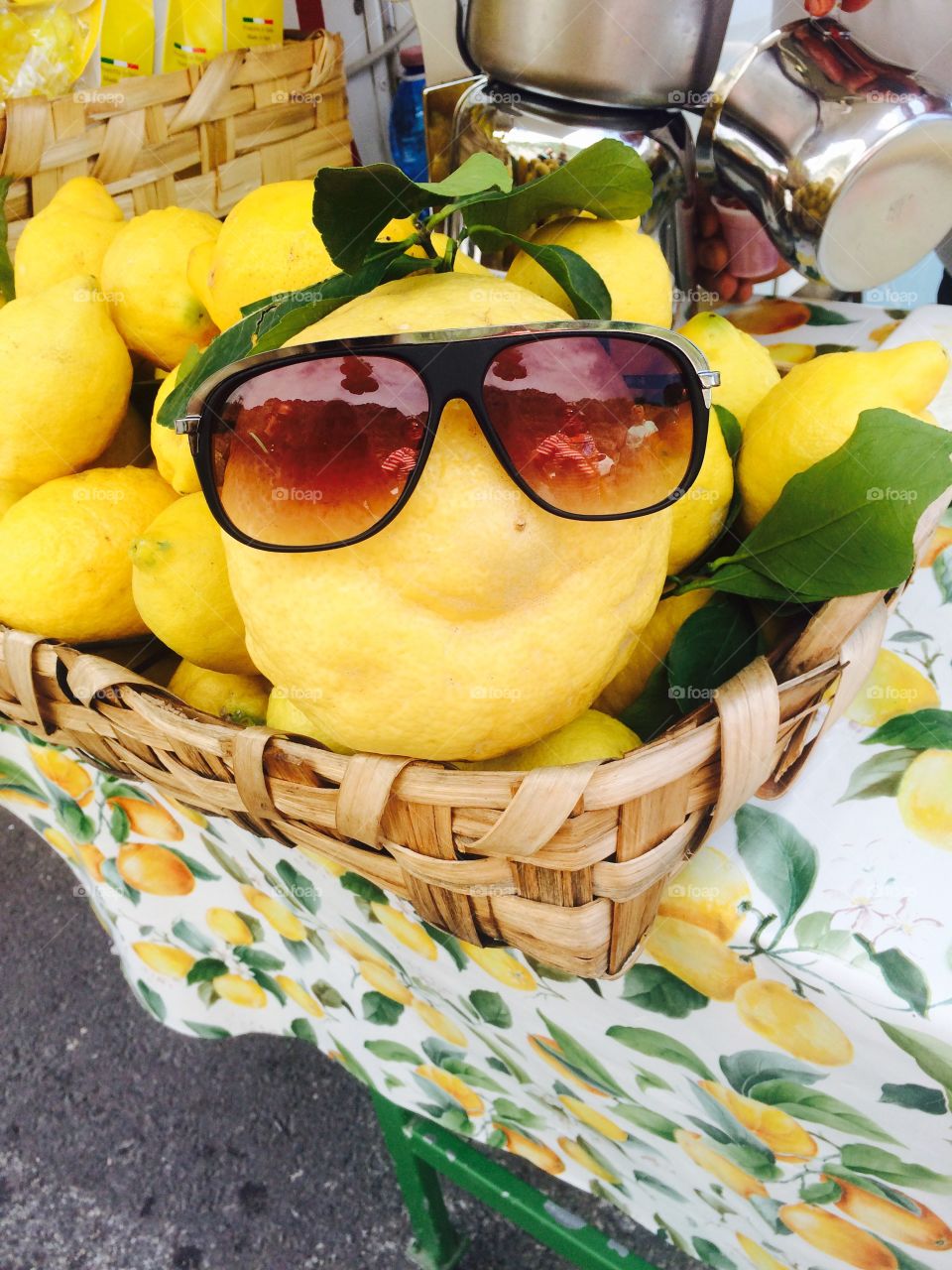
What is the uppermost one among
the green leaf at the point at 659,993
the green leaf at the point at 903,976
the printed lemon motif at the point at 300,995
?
the green leaf at the point at 903,976

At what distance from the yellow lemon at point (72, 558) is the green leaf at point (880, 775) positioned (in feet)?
1.29

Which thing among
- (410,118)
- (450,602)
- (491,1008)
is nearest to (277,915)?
(491,1008)

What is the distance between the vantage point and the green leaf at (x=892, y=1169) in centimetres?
45

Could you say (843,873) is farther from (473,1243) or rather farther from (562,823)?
(473,1243)

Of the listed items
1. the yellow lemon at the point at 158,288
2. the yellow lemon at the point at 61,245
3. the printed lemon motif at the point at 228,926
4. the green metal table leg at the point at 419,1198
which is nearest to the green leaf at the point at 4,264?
the yellow lemon at the point at 61,245

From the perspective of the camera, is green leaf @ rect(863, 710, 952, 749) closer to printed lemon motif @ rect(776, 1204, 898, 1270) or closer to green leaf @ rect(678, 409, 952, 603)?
green leaf @ rect(678, 409, 952, 603)

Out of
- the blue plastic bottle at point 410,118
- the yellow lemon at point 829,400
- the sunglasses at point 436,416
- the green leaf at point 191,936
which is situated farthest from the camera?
the blue plastic bottle at point 410,118

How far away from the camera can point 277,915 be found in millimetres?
685

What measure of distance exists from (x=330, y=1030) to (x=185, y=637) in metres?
0.42

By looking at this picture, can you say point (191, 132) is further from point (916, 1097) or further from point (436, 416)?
point (916, 1097)

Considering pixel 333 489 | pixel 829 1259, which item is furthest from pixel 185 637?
pixel 829 1259

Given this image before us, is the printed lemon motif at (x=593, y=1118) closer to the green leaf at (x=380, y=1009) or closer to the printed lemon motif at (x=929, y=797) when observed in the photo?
the green leaf at (x=380, y=1009)

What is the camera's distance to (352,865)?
0.43 m

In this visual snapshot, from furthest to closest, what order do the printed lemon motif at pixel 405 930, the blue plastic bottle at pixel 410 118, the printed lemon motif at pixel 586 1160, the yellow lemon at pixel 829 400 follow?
the blue plastic bottle at pixel 410 118, the printed lemon motif at pixel 586 1160, the printed lemon motif at pixel 405 930, the yellow lemon at pixel 829 400
